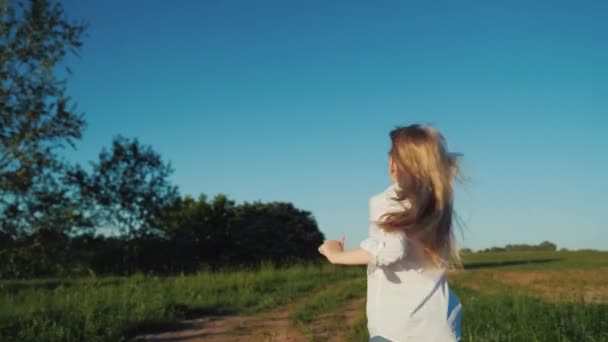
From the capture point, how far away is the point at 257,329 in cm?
780

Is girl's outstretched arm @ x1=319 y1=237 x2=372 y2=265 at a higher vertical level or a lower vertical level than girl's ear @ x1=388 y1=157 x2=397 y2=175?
lower

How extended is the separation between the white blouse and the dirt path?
410 cm

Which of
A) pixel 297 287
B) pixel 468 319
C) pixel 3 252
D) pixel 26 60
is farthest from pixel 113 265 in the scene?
pixel 468 319

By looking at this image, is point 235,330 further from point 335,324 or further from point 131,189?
point 131,189

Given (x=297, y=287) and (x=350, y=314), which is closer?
(x=350, y=314)

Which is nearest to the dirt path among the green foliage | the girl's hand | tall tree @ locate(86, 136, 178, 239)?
the green foliage

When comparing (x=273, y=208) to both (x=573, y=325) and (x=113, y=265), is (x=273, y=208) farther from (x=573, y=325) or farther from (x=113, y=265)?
(x=573, y=325)

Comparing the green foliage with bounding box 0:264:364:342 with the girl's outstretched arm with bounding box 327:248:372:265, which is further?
the green foliage with bounding box 0:264:364:342

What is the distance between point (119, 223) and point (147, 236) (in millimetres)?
1785

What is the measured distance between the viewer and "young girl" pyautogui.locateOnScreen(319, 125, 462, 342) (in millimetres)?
2793

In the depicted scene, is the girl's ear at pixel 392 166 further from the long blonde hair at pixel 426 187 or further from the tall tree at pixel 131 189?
the tall tree at pixel 131 189

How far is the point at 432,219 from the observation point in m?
2.87

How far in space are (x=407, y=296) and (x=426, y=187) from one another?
57 cm

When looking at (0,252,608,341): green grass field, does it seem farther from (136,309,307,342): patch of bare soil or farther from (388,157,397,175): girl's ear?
(388,157,397,175): girl's ear
